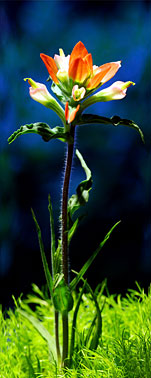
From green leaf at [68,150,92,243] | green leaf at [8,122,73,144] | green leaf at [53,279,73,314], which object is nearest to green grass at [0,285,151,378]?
green leaf at [53,279,73,314]

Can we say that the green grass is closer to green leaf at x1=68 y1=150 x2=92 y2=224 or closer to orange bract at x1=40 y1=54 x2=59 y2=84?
green leaf at x1=68 y1=150 x2=92 y2=224

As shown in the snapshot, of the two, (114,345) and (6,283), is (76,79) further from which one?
(6,283)

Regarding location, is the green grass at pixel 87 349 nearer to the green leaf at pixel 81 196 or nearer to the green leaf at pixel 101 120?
the green leaf at pixel 81 196

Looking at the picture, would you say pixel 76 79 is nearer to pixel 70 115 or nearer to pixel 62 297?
pixel 70 115

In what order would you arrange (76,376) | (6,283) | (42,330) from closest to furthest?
(76,376)
(42,330)
(6,283)

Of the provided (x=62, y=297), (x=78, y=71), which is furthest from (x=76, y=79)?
(x=62, y=297)

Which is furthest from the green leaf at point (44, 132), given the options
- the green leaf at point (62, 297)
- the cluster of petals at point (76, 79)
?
the green leaf at point (62, 297)

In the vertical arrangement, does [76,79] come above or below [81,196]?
above

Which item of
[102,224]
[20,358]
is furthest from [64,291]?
[102,224]
